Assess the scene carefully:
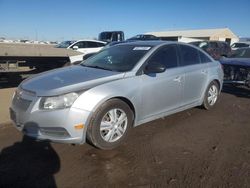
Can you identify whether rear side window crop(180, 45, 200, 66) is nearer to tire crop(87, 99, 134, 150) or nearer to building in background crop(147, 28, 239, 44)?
tire crop(87, 99, 134, 150)

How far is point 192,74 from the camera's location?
5.72 metres

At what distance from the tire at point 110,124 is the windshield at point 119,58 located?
0.72 m

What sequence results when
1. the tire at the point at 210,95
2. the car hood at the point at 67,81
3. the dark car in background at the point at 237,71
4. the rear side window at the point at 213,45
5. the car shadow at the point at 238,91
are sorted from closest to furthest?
the car hood at the point at 67,81, the tire at the point at 210,95, the dark car in background at the point at 237,71, the car shadow at the point at 238,91, the rear side window at the point at 213,45

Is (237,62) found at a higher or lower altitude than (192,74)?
lower

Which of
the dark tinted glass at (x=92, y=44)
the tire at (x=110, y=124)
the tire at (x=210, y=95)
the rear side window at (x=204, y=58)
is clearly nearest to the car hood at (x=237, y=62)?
the tire at (x=210, y=95)

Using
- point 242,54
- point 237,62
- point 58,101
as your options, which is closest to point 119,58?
point 58,101

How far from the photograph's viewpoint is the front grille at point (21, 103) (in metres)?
4.03

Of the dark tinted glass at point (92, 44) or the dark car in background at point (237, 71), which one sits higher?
the dark tinted glass at point (92, 44)

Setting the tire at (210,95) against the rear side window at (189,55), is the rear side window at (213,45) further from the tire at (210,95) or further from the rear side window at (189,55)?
the rear side window at (189,55)

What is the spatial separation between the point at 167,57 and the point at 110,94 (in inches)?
68.0

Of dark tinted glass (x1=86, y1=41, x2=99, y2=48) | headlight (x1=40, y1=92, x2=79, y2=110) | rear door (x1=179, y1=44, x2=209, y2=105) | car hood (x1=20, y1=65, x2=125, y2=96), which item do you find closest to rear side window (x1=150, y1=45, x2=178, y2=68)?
rear door (x1=179, y1=44, x2=209, y2=105)

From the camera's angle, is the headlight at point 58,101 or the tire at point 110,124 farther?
the tire at point 110,124

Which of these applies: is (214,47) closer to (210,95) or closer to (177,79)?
(210,95)

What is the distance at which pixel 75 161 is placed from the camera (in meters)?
3.93
